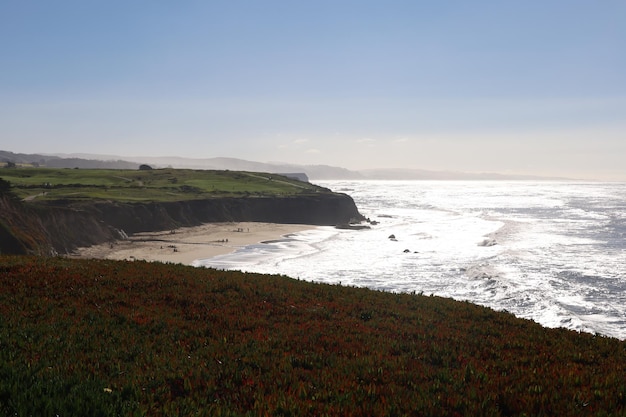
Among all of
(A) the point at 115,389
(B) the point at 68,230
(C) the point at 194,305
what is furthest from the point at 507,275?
(B) the point at 68,230

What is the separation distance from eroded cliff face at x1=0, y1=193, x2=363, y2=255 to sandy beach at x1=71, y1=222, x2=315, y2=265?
242cm

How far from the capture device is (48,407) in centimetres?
738

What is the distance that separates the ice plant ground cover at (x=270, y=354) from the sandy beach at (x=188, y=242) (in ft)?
109

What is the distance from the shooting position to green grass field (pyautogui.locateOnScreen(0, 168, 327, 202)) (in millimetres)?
84500

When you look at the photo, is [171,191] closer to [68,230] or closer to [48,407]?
[68,230]

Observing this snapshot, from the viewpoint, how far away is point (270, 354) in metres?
11.7

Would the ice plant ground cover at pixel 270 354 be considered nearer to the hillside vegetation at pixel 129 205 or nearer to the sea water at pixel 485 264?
the sea water at pixel 485 264

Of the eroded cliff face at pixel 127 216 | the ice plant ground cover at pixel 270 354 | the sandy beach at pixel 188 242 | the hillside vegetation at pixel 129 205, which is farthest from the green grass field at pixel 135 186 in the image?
the ice plant ground cover at pixel 270 354

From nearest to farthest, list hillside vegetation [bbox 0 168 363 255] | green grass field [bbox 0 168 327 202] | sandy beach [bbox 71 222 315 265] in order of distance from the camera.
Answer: hillside vegetation [bbox 0 168 363 255] → sandy beach [bbox 71 222 315 265] → green grass field [bbox 0 168 327 202]

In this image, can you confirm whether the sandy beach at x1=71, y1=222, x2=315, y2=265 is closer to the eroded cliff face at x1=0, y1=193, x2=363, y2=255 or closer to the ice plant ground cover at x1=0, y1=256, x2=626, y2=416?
the eroded cliff face at x1=0, y1=193, x2=363, y2=255

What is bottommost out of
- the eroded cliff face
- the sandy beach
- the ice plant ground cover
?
the sandy beach

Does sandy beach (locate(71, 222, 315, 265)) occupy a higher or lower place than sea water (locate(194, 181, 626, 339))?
lower

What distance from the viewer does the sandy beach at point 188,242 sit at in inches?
2275

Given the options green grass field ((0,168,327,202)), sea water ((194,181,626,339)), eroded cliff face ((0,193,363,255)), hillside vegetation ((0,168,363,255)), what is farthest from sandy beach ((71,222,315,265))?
green grass field ((0,168,327,202))
